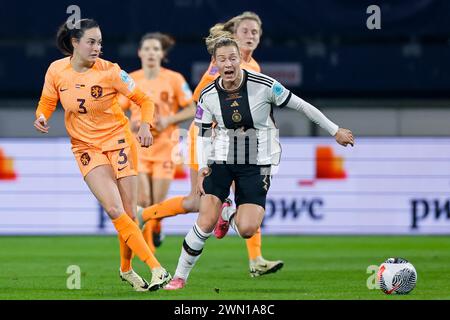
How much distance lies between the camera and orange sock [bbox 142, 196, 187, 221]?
10.8 meters

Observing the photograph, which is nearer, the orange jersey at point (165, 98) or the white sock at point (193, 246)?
the white sock at point (193, 246)

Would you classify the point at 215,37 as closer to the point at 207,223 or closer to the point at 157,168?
the point at 207,223

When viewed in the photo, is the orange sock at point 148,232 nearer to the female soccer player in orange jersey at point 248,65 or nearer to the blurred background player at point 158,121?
the blurred background player at point 158,121

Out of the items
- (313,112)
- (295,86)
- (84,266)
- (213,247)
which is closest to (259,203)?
(313,112)

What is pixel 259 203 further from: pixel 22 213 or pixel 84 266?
pixel 22 213

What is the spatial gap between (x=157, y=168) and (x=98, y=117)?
347cm

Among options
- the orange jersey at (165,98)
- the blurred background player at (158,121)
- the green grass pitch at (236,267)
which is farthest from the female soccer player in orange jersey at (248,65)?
the orange jersey at (165,98)

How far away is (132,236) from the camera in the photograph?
8602 mm

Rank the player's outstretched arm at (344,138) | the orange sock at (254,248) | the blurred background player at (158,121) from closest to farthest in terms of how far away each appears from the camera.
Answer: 1. the player's outstretched arm at (344,138)
2. the orange sock at (254,248)
3. the blurred background player at (158,121)

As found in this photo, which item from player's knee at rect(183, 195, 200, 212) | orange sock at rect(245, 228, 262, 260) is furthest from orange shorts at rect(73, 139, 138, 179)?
player's knee at rect(183, 195, 200, 212)

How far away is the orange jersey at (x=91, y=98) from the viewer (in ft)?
28.7

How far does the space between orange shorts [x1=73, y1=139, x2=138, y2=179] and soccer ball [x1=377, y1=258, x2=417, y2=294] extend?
190 cm

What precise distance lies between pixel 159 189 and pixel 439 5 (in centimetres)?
436

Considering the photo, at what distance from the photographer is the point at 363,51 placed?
1480 centimetres
